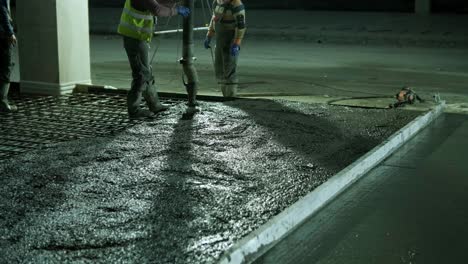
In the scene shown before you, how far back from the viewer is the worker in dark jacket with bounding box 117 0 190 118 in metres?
8.96

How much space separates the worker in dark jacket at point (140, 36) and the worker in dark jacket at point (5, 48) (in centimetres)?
140

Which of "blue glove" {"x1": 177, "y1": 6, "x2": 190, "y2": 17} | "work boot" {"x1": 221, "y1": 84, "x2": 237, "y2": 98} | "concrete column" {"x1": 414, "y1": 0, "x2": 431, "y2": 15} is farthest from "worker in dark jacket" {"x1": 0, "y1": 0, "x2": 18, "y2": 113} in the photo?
"concrete column" {"x1": 414, "y1": 0, "x2": 431, "y2": 15}

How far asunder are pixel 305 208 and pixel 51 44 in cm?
681

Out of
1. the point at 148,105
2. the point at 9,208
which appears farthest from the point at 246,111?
the point at 9,208

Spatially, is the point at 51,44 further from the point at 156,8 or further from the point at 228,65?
the point at 156,8

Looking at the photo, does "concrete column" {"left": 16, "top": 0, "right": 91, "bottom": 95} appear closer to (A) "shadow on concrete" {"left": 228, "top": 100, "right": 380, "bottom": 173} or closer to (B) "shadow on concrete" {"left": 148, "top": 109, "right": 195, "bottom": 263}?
(A) "shadow on concrete" {"left": 228, "top": 100, "right": 380, "bottom": 173}

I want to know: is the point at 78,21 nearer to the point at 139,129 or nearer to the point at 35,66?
the point at 35,66

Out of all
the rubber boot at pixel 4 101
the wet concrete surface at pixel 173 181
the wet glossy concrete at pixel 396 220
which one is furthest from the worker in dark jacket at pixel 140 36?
the wet glossy concrete at pixel 396 220

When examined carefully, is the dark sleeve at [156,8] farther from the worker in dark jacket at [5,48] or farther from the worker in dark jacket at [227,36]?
the worker in dark jacket at [227,36]

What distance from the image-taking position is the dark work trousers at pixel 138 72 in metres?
9.27

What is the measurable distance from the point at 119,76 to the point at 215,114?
5.23 m

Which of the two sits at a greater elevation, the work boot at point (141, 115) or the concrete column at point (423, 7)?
the concrete column at point (423, 7)

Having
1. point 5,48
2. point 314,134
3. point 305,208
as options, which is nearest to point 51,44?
point 5,48

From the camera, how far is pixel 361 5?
29109mm
